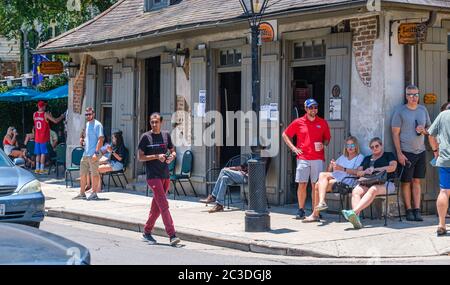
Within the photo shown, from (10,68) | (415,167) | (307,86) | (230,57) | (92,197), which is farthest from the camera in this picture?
(10,68)

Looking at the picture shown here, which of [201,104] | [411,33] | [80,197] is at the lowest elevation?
[80,197]

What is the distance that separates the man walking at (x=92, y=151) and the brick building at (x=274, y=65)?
1628mm

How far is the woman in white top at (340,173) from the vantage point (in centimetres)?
1218

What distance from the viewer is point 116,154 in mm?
17484

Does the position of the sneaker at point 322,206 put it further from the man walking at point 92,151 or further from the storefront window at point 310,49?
the man walking at point 92,151

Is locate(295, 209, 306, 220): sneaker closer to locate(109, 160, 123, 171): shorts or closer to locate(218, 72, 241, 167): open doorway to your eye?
locate(218, 72, 241, 167): open doorway

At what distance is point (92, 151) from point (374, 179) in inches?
256

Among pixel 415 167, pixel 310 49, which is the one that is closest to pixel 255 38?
pixel 310 49

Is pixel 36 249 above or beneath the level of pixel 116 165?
above

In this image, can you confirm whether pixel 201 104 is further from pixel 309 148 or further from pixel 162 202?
pixel 162 202

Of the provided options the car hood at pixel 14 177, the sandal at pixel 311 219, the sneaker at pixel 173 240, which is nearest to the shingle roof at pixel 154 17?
the sandal at pixel 311 219

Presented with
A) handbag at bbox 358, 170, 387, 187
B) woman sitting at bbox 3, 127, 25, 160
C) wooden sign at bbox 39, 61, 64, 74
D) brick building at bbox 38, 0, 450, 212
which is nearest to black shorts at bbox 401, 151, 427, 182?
brick building at bbox 38, 0, 450, 212

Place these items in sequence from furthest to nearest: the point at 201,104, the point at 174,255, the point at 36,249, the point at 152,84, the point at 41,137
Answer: the point at 41,137, the point at 152,84, the point at 201,104, the point at 174,255, the point at 36,249
